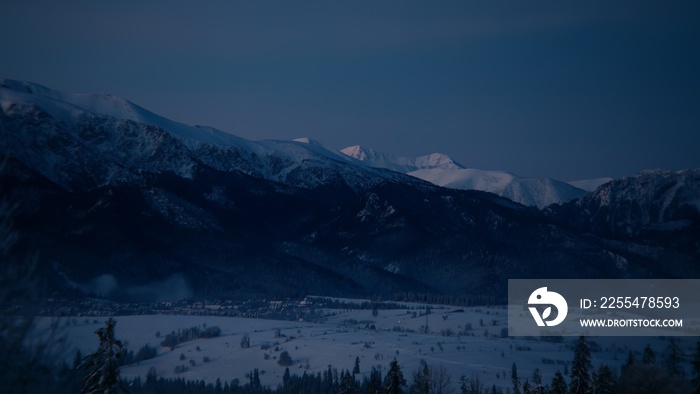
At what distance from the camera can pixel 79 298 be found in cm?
15738

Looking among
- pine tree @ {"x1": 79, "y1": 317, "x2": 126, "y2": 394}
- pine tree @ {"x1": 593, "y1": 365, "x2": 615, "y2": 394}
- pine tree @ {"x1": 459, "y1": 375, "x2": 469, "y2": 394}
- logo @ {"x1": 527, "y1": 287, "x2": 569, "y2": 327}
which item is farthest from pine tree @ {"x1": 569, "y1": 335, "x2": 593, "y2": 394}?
logo @ {"x1": 527, "y1": 287, "x2": 569, "y2": 327}

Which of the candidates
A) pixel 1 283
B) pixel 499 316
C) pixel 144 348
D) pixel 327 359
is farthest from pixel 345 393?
pixel 499 316

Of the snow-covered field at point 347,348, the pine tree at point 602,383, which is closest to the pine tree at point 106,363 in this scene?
the pine tree at point 602,383

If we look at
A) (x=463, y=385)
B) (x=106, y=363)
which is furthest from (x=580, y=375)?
(x=106, y=363)

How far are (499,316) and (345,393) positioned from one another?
97.3 metres

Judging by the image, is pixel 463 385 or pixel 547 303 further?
pixel 547 303

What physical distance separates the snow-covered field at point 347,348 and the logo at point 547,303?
580 centimetres

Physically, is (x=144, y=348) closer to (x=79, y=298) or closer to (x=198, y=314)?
(x=198, y=314)

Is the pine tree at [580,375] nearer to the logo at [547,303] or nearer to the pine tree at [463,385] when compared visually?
the pine tree at [463,385]

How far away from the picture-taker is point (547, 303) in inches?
5468

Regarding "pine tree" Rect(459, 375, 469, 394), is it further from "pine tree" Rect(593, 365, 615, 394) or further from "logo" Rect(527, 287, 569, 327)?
"logo" Rect(527, 287, 569, 327)

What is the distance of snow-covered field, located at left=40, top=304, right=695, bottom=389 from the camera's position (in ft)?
279

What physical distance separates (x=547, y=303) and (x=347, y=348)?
50479 millimetres

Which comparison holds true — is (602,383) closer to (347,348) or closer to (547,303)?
(347,348)
